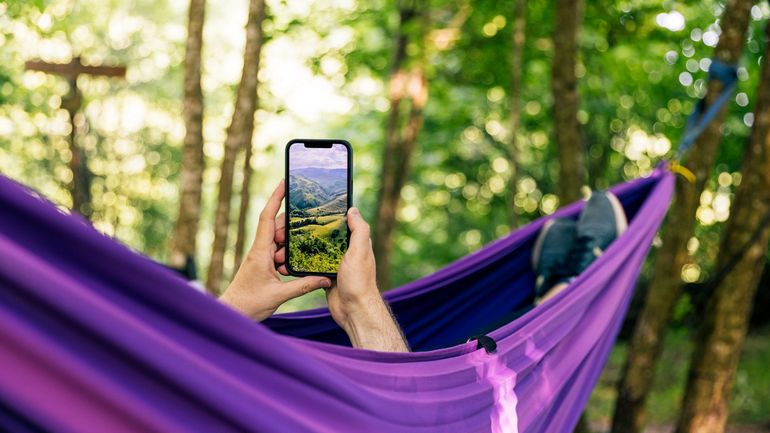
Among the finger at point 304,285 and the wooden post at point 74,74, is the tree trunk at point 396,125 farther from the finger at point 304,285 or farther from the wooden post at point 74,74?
the finger at point 304,285

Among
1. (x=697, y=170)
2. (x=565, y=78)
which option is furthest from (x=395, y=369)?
(x=565, y=78)

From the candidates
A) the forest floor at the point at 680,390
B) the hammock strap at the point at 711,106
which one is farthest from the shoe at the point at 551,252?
the forest floor at the point at 680,390

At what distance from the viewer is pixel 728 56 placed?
10.6ft

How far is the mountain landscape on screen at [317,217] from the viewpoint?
4.60 feet

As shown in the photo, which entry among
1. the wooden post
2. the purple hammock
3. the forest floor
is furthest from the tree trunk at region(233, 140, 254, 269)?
the purple hammock

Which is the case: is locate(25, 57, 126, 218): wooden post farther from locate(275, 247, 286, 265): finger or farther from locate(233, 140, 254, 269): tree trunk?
locate(275, 247, 286, 265): finger

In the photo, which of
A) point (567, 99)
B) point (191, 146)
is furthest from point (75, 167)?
point (567, 99)

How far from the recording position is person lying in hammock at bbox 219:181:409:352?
1.40m

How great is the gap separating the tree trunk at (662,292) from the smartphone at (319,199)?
2267 mm

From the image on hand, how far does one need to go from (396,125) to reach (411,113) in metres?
0.24

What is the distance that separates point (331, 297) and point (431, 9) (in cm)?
596

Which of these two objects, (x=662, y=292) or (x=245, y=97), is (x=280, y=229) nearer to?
(x=662, y=292)

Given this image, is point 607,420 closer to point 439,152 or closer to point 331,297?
point 439,152

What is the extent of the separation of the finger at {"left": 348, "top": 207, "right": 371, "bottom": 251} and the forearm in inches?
4.3
